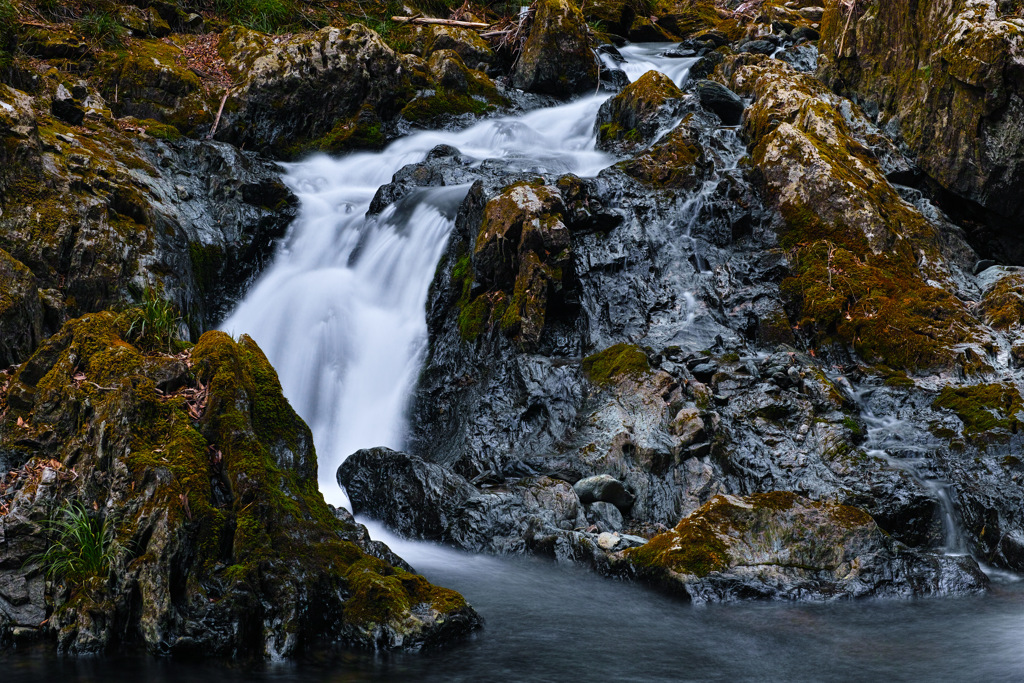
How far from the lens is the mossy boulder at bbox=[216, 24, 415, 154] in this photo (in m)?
15.2

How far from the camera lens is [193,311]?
1084 centimetres

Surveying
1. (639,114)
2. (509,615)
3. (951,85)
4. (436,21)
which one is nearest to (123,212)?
(509,615)

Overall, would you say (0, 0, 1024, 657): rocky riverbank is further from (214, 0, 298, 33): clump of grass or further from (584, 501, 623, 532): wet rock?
(214, 0, 298, 33): clump of grass

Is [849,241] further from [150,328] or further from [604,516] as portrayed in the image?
[150,328]

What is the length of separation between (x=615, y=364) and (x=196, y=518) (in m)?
5.60

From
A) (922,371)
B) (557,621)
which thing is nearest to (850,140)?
(922,371)

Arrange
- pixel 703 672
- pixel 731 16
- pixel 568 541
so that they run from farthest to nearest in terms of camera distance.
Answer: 1. pixel 731 16
2. pixel 568 541
3. pixel 703 672

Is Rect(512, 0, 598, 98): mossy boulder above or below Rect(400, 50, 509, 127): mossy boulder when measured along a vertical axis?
above

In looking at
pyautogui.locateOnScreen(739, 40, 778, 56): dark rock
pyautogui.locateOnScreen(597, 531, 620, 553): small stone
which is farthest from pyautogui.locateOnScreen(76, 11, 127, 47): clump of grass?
pyautogui.locateOnScreen(597, 531, 620, 553): small stone

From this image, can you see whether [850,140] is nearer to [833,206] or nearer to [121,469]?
[833,206]

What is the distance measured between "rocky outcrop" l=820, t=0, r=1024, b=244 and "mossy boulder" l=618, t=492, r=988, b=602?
294 inches

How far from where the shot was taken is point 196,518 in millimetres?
4371

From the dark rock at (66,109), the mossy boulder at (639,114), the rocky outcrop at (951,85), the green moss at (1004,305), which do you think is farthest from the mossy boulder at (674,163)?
the dark rock at (66,109)

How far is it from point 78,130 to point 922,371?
44.0 ft
